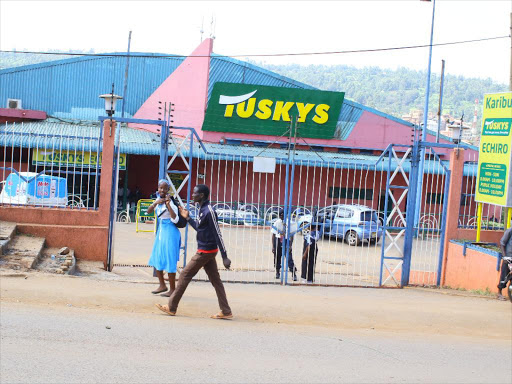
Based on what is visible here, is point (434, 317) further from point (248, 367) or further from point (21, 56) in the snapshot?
point (21, 56)

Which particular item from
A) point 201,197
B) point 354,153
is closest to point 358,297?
point 201,197

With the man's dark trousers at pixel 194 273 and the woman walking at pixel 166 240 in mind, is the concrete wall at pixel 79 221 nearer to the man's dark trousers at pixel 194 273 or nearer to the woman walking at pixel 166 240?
the woman walking at pixel 166 240

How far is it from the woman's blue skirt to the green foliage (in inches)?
3914

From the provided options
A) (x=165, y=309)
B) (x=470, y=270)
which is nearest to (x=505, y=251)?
(x=470, y=270)

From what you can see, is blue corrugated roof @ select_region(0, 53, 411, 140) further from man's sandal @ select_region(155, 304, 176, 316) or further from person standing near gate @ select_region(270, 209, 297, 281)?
man's sandal @ select_region(155, 304, 176, 316)

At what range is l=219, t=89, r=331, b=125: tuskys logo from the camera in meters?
29.7

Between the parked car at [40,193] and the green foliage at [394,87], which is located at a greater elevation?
the green foliage at [394,87]

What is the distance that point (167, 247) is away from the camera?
914 cm

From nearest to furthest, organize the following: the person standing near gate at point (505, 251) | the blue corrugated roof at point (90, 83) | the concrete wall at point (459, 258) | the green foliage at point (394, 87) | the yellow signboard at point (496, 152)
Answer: the person standing near gate at point (505, 251) → the concrete wall at point (459, 258) → the yellow signboard at point (496, 152) → the blue corrugated roof at point (90, 83) → the green foliage at point (394, 87)

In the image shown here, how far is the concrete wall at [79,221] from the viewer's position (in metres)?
11.9

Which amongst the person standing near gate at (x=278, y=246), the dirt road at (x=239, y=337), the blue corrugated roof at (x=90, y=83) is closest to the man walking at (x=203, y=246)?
the dirt road at (x=239, y=337)

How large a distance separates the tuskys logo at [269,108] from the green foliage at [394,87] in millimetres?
77485

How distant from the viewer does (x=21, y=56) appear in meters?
116

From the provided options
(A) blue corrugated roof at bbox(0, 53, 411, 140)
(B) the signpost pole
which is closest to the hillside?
(A) blue corrugated roof at bbox(0, 53, 411, 140)
